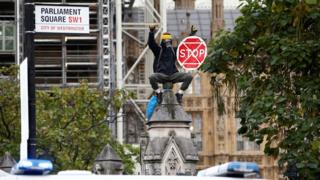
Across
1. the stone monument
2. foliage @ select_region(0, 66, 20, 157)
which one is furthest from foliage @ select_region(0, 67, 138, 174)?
the stone monument

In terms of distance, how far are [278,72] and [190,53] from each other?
9790mm

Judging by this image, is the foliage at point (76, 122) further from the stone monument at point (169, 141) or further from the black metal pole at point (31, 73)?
the black metal pole at point (31, 73)

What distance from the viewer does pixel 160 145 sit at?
2686 centimetres

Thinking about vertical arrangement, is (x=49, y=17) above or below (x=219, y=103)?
above

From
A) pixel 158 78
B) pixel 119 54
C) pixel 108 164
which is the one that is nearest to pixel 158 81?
pixel 158 78

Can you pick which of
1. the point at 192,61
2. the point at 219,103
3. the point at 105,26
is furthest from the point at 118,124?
the point at 219,103

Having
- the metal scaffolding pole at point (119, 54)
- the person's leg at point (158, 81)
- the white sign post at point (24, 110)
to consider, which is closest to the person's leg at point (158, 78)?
the person's leg at point (158, 81)

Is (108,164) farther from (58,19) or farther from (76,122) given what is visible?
(76,122)

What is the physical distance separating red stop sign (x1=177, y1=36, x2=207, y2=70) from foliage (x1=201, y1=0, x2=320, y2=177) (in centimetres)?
804

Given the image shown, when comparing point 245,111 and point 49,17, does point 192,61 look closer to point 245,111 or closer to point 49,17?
point 245,111

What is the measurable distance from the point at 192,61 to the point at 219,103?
8.26m

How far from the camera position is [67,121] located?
3769cm

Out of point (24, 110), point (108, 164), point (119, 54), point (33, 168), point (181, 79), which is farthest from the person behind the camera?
point (119, 54)

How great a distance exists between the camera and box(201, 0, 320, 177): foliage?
17.7 metres
